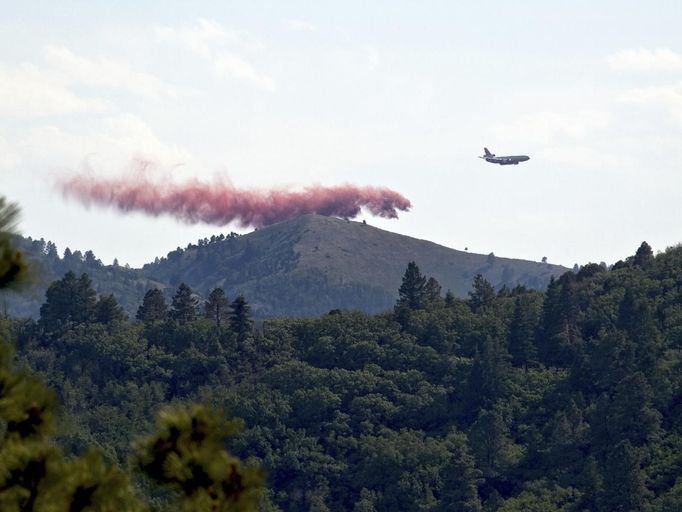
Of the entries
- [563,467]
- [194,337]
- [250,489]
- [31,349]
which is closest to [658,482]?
[563,467]

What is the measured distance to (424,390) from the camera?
177500 millimetres

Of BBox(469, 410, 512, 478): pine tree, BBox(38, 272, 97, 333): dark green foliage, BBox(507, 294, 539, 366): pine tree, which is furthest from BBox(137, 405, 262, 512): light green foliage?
BBox(38, 272, 97, 333): dark green foliage

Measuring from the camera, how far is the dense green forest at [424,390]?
151875 millimetres

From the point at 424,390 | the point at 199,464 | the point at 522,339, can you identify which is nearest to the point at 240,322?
the point at 424,390

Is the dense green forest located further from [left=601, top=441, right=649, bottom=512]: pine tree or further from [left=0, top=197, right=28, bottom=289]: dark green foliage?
[left=0, top=197, right=28, bottom=289]: dark green foliage

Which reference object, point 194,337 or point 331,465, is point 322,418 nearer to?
point 331,465

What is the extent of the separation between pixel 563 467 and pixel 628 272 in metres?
46.5

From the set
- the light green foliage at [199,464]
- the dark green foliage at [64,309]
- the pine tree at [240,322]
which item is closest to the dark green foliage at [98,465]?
the light green foliage at [199,464]

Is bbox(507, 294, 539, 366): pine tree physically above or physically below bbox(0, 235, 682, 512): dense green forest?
above

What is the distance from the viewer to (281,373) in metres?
178

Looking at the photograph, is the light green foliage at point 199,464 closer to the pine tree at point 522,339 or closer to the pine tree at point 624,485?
the pine tree at point 624,485

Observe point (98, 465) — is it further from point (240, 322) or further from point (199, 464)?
point (240, 322)

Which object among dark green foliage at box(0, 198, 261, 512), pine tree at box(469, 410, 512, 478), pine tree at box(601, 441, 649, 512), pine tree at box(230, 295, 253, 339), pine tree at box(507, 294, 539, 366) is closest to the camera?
dark green foliage at box(0, 198, 261, 512)

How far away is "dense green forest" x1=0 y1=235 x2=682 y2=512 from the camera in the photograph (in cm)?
15188
